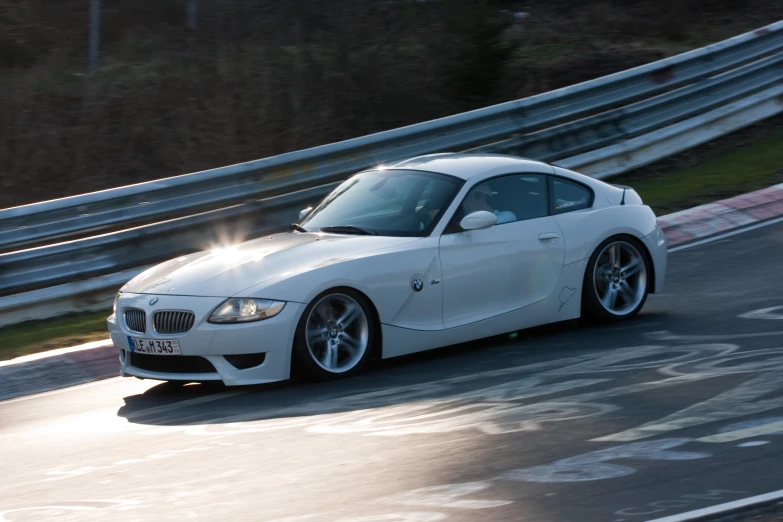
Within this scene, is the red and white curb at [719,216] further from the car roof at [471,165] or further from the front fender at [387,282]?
the front fender at [387,282]

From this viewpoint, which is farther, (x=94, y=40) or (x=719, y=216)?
(x=94, y=40)

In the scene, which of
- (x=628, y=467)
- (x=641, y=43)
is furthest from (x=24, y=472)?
(x=641, y=43)

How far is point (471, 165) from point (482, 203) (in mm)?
373

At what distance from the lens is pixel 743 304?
9.28 metres

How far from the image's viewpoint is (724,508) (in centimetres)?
476

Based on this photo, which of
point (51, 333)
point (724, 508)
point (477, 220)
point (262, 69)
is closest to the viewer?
point (724, 508)

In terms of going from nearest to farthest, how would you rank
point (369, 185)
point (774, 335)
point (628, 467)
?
1. point (628, 467)
2. point (774, 335)
3. point (369, 185)

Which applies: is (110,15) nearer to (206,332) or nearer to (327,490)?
(206,332)

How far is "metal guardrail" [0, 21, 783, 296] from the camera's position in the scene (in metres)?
10.5

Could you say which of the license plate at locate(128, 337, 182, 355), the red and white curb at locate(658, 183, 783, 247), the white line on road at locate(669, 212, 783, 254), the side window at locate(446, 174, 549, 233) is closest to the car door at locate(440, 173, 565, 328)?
the side window at locate(446, 174, 549, 233)

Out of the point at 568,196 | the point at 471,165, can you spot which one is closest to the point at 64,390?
the point at 471,165

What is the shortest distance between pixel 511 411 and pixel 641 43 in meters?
13.1

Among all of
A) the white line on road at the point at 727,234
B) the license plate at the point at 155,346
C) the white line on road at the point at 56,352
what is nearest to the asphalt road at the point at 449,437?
the license plate at the point at 155,346

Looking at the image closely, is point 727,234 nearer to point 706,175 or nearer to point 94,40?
point 706,175
